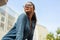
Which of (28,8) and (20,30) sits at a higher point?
(28,8)

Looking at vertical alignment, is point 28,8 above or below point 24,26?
above

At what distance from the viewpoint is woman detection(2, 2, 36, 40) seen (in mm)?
1098

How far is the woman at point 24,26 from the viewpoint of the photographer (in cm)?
110

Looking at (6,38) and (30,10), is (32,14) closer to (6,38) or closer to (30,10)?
(30,10)

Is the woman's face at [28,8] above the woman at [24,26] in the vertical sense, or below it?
above

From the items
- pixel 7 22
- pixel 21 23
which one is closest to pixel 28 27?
pixel 21 23

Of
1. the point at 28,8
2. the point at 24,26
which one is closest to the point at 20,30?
the point at 24,26

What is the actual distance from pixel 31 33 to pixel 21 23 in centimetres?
13

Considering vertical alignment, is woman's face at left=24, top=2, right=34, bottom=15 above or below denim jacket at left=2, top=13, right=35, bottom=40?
above

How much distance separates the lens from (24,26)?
3.68 feet

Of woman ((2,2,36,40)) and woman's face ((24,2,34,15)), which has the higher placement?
woman's face ((24,2,34,15))

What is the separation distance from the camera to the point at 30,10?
1.15 meters

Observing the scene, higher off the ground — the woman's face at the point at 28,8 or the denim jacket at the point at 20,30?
the woman's face at the point at 28,8

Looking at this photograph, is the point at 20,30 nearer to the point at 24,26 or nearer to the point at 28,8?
the point at 24,26
